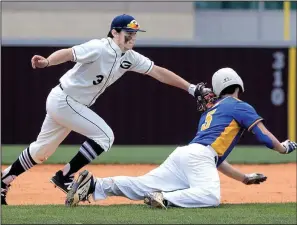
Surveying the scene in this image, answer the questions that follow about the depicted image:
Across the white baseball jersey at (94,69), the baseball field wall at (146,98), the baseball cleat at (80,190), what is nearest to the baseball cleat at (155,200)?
the baseball cleat at (80,190)

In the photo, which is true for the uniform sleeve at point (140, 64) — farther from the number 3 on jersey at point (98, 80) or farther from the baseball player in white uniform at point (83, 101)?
the number 3 on jersey at point (98, 80)

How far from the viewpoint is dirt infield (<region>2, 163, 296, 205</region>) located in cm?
934

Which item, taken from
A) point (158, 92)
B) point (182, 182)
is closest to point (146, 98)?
point (158, 92)

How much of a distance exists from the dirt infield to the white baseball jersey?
116 cm

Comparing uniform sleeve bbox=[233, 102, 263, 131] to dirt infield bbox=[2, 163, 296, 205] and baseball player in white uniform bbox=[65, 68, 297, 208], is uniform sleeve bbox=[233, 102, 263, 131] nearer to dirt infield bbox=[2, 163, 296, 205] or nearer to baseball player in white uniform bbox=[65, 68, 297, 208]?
baseball player in white uniform bbox=[65, 68, 297, 208]

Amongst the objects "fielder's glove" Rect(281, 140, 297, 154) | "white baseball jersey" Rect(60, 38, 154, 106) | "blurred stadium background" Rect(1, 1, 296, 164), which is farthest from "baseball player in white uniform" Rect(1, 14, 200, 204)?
"blurred stadium background" Rect(1, 1, 296, 164)

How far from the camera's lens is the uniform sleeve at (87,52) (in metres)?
8.23

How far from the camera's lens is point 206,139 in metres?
8.12

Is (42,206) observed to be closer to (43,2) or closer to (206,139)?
(206,139)

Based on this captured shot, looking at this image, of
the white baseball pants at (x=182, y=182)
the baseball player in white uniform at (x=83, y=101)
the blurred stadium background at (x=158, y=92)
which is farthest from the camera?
the blurred stadium background at (x=158, y=92)

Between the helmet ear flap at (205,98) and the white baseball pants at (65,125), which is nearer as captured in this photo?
the white baseball pants at (65,125)

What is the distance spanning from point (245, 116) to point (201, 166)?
1.94 ft

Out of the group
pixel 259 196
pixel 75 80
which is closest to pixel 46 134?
pixel 75 80

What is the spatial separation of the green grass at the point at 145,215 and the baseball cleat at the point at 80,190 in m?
0.12
